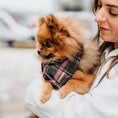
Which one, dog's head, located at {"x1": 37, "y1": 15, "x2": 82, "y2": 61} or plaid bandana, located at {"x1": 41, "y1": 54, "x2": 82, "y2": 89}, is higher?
dog's head, located at {"x1": 37, "y1": 15, "x2": 82, "y2": 61}

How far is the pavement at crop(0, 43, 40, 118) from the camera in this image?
8.87 feet

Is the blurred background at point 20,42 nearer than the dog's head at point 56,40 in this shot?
No

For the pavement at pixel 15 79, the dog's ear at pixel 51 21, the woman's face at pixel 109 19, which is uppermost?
the woman's face at pixel 109 19

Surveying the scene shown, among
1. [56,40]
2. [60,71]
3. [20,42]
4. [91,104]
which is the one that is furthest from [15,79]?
[20,42]

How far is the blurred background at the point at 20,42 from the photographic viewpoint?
273 cm

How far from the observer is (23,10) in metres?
8.80

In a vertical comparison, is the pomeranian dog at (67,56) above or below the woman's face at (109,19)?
below

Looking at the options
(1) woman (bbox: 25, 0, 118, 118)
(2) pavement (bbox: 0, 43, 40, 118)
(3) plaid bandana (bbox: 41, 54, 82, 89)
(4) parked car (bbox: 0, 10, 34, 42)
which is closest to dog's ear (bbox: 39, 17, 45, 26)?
(2) pavement (bbox: 0, 43, 40, 118)

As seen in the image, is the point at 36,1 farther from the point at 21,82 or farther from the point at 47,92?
the point at 47,92

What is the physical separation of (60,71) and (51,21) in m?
0.39

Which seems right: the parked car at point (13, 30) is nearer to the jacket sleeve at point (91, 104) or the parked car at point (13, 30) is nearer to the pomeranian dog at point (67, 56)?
the pomeranian dog at point (67, 56)

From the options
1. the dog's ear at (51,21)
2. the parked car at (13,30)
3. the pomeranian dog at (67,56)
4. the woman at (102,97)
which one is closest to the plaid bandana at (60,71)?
the pomeranian dog at (67,56)

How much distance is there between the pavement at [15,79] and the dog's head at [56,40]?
235mm

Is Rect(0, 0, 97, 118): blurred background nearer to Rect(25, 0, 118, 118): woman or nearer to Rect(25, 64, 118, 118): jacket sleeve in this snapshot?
Rect(25, 0, 118, 118): woman
